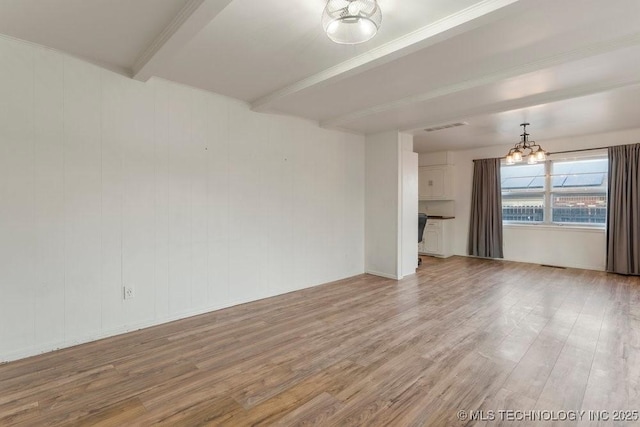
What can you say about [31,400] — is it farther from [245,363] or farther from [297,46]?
[297,46]

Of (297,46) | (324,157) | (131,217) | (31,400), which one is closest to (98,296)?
(131,217)

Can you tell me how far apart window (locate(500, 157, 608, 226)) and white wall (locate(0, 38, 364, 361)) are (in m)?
4.81

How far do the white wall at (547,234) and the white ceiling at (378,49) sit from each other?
5.99 ft

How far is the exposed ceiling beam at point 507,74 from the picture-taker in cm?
238

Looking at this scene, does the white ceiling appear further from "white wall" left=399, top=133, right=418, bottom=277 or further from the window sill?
the window sill

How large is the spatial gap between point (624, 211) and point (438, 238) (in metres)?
3.12

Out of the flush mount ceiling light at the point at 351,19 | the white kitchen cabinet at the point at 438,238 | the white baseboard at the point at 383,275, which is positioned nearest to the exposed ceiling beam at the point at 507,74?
the flush mount ceiling light at the point at 351,19

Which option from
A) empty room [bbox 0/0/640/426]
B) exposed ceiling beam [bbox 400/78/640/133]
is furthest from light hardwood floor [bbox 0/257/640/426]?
exposed ceiling beam [bbox 400/78/640/133]

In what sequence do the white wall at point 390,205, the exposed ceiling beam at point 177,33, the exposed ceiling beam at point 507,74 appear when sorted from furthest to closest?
1. the white wall at point 390,205
2. the exposed ceiling beam at point 507,74
3. the exposed ceiling beam at point 177,33

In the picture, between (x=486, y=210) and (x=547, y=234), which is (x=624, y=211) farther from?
(x=486, y=210)

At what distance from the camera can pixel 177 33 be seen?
2145 mm

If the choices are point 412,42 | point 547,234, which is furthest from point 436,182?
point 412,42

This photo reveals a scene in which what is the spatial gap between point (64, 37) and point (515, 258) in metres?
7.66

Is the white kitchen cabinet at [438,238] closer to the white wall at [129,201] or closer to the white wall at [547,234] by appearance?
the white wall at [547,234]
